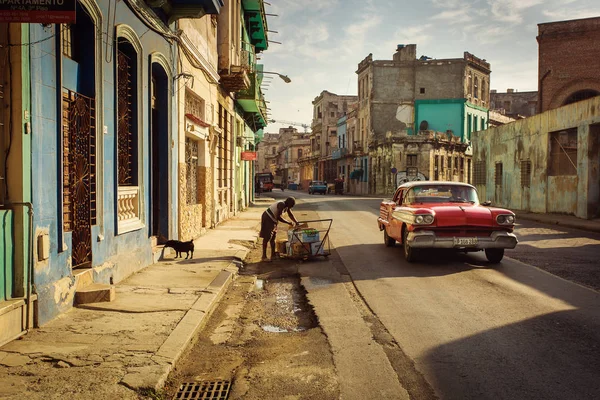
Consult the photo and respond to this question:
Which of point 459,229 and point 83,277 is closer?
point 83,277

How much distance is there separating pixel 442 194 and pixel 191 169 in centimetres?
676

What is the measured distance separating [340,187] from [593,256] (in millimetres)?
50189

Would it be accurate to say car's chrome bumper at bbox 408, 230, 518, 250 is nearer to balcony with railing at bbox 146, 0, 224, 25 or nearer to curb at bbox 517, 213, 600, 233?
balcony with railing at bbox 146, 0, 224, 25

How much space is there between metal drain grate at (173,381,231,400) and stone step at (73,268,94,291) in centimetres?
278

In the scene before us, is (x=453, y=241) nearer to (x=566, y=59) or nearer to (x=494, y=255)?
(x=494, y=255)

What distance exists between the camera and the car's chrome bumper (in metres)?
9.66

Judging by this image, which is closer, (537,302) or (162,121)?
(537,302)

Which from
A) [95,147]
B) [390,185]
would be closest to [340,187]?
[390,185]

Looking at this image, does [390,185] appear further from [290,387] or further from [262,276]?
[290,387]

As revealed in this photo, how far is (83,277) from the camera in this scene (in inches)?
268

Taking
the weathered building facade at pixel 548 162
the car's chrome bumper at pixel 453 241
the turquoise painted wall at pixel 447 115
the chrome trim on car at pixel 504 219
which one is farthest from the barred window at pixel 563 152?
the turquoise painted wall at pixel 447 115

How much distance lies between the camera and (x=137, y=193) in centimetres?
937

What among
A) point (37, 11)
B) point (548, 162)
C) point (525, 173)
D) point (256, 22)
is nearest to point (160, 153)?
point (37, 11)

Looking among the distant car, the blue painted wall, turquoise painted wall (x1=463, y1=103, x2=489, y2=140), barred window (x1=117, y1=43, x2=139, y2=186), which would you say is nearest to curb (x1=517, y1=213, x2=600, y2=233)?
the blue painted wall
